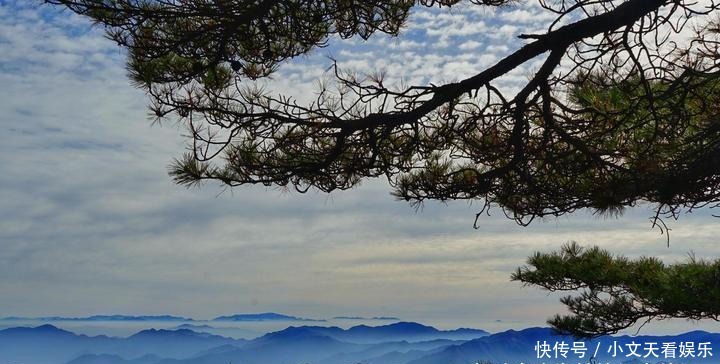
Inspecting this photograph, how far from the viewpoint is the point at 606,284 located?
216 inches

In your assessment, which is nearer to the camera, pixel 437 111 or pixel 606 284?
pixel 437 111

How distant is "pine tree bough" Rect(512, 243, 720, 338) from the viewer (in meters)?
4.71

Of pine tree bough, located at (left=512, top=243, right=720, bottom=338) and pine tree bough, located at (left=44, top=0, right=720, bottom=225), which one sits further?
pine tree bough, located at (left=512, top=243, right=720, bottom=338)

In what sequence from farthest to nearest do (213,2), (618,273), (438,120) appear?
1. (618,273)
2. (438,120)
3. (213,2)

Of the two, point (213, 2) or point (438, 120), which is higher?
point (213, 2)

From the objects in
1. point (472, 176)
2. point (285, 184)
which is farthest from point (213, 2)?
point (472, 176)

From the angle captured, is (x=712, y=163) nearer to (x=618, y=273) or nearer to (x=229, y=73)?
(x=618, y=273)

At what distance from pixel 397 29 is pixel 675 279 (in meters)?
2.32

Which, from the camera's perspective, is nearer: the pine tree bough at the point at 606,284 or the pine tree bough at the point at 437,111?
the pine tree bough at the point at 437,111

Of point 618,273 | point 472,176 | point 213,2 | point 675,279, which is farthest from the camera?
point 618,273

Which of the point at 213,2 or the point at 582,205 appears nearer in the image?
the point at 213,2

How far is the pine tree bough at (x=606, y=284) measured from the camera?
4.71 m

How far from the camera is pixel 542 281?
5637 mm

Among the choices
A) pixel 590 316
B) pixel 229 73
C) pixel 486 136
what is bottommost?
pixel 590 316
